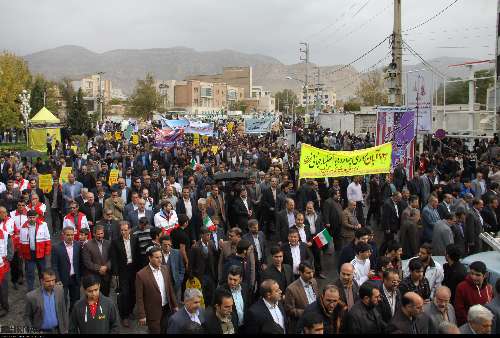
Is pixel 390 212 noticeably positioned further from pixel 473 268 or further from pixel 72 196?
pixel 72 196

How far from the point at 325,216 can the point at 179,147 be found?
1173 centimetres

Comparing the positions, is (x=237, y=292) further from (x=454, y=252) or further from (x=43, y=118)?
(x=43, y=118)

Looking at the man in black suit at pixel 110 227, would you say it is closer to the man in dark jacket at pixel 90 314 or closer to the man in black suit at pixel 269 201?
the man in dark jacket at pixel 90 314

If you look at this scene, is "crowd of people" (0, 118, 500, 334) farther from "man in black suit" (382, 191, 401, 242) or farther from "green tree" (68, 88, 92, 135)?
"green tree" (68, 88, 92, 135)

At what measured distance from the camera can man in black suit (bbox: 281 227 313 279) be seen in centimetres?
747

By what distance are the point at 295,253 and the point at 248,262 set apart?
79cm

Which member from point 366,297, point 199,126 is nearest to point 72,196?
point 366,297

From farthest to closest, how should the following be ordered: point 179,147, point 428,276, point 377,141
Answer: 1. point 179,147
2. point 377,141
3. point 428,276

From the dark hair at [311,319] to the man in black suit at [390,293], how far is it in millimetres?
1207

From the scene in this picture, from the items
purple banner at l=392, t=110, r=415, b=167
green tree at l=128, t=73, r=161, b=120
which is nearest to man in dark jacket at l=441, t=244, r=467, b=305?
purple banner at l=392, t=110, r=415, b=167

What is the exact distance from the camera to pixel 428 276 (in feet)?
21.7

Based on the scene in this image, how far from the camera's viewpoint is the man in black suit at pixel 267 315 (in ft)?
16.8

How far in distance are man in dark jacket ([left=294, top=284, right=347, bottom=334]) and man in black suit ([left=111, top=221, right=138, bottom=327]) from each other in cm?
358

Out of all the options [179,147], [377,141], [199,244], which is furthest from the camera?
[179,147]
